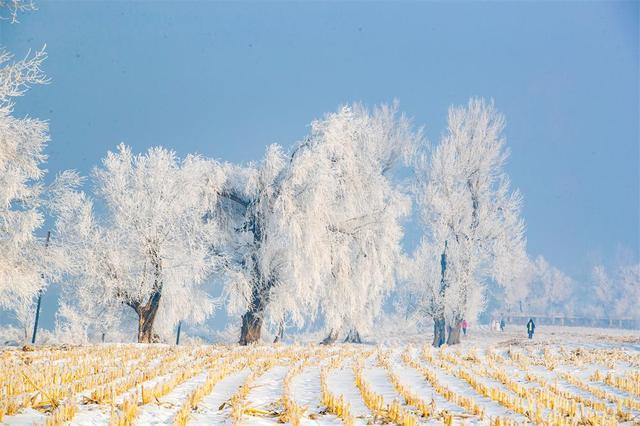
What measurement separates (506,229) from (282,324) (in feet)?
50.4

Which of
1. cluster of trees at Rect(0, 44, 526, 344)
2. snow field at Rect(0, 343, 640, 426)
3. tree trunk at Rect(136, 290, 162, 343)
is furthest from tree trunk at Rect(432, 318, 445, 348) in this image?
snow field at Rect(0, 343, 640, 426)

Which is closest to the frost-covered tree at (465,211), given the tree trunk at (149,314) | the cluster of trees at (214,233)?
the cluster of trees at (214,233)

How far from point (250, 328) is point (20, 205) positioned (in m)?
9.37

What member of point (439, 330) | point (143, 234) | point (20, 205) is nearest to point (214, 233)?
point (143, 234)

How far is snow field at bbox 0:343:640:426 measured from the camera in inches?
269

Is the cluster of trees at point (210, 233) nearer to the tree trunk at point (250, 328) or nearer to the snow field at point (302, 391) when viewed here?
the tree trunk at point (250, 328)

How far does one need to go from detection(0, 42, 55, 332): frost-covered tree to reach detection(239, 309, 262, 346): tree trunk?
24.1 feet

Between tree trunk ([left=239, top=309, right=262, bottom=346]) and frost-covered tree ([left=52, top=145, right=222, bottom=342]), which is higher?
frost-covered tree ([left=52, top=145, right=222, bottom=342])

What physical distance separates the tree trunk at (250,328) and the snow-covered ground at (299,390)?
21.3 ft

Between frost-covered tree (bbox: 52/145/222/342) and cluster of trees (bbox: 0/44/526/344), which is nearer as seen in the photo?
cluster of trees (bbox: 0/44/526/344)

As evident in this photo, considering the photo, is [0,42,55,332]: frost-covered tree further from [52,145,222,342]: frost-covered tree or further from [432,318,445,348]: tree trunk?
[432,318,445,348]: tree trunk

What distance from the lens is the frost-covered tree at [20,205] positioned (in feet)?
56.0

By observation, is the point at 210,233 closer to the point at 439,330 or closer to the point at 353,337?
the point at 353,337

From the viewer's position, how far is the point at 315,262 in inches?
814
